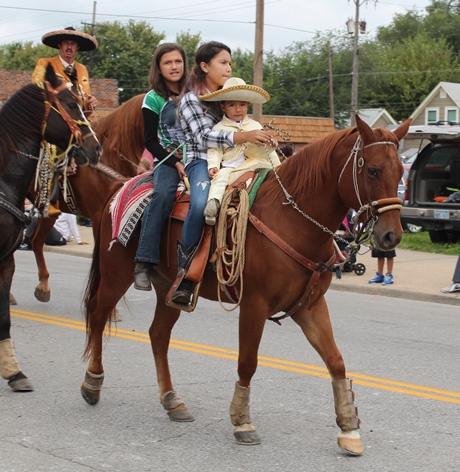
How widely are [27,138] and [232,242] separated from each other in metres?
2.13

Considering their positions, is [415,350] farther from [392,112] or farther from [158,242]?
[392,112]

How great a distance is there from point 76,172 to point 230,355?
2.97 m

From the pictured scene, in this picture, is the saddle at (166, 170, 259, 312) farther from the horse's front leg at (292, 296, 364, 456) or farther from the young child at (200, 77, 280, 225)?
the horse's front leg at (292, 296, 364, 456)

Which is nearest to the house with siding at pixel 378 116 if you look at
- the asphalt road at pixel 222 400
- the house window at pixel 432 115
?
the house window at pixel 432 115

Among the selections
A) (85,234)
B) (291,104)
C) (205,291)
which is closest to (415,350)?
(205,291)

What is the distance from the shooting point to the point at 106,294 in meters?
6.27

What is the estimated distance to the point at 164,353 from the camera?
6211mm

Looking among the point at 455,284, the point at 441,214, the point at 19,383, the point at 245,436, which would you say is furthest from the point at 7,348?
the point at 441,214

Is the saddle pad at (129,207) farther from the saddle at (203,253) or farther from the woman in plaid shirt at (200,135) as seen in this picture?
the saddle at (203,253)

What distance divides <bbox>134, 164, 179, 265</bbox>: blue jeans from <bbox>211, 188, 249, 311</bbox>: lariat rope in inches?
22.8

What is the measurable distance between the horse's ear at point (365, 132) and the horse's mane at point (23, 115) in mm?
2813

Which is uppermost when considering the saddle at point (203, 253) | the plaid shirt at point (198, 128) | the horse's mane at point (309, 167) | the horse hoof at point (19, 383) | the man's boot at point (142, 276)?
the plaid shirt at point (198, 128)

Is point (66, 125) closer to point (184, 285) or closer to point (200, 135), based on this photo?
point (200, 135)

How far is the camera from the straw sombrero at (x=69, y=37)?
372 inches
